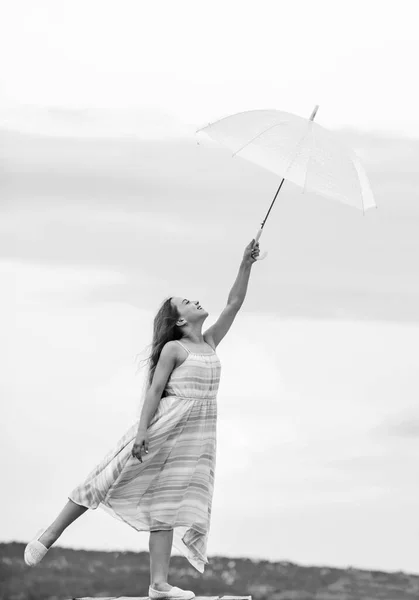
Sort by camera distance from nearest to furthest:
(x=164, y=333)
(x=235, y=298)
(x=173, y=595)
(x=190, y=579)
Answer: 1. (x=173, y=595)
2. (x=164, y=333)
3. (x=235, y=298)
4. (x=190, y=579)

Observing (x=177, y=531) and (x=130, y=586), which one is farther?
(x=130, y=586)

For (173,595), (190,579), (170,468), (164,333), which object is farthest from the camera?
(190,579)

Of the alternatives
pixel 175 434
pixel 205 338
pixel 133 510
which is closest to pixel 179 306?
pixel 205 338

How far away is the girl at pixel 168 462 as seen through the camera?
506 cm

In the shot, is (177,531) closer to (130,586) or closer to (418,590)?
(130,586)

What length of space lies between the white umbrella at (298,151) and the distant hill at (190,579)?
254cm

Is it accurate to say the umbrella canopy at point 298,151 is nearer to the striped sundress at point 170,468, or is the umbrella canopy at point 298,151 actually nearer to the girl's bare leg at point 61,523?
the striped sundress at point 170,468

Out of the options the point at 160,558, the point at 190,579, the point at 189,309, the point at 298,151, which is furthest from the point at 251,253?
the point at 190,579

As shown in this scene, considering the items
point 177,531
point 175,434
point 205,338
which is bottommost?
point 177,531

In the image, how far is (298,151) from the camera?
5312 millimetres

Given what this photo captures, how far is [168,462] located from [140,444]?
7.7 inches

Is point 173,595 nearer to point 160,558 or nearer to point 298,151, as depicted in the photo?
point 160,558

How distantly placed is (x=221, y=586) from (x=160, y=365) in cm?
222

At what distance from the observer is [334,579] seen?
6906 mm
